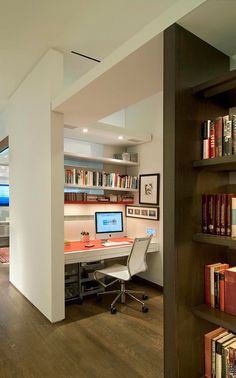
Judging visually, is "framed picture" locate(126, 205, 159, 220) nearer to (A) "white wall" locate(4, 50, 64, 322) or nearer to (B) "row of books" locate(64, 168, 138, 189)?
(B) "row of books" locate(64, 168, 138, 189)

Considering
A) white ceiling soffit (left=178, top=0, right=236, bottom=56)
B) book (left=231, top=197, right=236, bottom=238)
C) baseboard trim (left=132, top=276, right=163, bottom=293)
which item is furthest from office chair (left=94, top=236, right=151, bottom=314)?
white ceiling soffit (left=178, top=0, right=236, bottom=56)

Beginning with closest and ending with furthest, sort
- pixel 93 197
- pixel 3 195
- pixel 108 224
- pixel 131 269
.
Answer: pixel 131 269, pixel 108 224, pixel 93 197, pixel 3 195

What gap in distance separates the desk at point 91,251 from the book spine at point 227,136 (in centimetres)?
223

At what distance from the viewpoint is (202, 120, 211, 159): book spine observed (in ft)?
4.66

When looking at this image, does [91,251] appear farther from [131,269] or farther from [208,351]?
[208,351]

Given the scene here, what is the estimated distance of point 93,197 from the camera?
3.95 m

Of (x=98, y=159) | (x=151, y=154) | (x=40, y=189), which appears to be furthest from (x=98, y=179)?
(x=40, y=189)

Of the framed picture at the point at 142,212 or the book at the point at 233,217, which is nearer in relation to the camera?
the book at the point at 233,217

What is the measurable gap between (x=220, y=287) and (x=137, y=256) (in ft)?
5.87

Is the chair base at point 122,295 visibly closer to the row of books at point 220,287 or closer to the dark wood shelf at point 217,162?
the row of books at point 220,287

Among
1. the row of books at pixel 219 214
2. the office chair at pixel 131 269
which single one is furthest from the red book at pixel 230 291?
the office chair at pixel 131 269

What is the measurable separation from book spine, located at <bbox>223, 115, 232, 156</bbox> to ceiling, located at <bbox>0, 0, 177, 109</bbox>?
4.37 ft

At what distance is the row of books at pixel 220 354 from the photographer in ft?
4.15

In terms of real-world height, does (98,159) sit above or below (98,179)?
above
